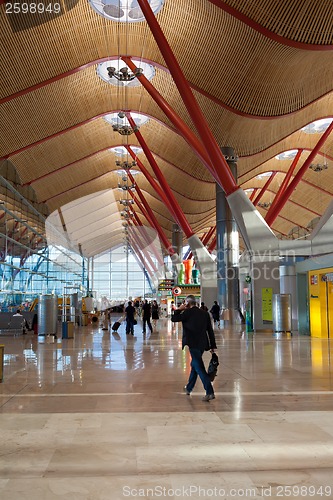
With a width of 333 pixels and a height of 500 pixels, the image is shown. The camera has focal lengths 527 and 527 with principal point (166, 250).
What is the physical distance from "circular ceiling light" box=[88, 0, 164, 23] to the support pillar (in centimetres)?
944

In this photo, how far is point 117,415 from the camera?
20.4 ft

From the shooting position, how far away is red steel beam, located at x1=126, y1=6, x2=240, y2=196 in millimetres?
19391

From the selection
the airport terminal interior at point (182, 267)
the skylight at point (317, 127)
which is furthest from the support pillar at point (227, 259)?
the skylight at point (317, 127)

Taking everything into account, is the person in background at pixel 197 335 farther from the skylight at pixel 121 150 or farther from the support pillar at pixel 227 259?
the skylight at pixel 121 150

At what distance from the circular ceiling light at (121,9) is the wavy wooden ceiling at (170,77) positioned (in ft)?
0.97

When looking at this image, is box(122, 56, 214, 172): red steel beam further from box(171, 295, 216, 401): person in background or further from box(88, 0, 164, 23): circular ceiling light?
box(171, 295, 216, 401): person in background

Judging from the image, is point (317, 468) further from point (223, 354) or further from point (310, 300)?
point (310, 300)

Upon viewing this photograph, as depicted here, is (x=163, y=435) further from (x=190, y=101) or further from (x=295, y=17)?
(x=295, y=17)

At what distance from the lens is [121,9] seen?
2342cm

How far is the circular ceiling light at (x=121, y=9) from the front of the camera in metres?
22.4

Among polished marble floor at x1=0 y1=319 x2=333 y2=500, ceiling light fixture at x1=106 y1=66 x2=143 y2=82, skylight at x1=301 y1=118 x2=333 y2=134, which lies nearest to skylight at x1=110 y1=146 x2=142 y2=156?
skylight at x1=301 y1=118 x2=333 y2=134

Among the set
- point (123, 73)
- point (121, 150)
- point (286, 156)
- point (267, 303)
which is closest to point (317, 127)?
point (286, 156)

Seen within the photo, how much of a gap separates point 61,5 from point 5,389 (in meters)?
17.7

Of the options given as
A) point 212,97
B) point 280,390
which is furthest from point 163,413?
point 212,97
